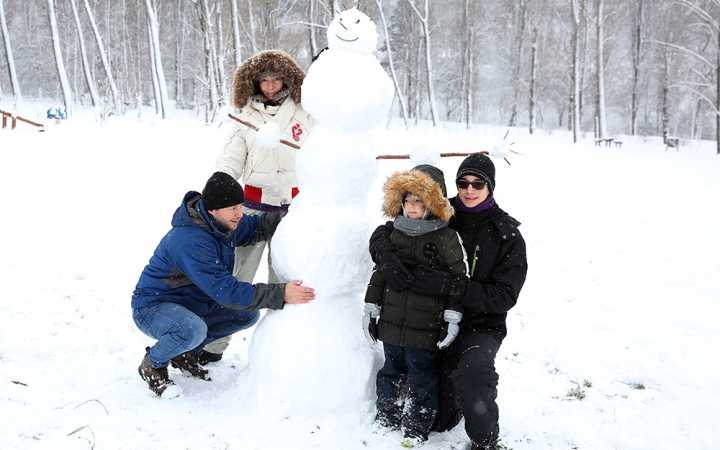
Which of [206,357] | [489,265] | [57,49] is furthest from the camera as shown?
[57,49]

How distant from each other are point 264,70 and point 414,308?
73.5 inches

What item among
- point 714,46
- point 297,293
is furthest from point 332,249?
point 714,46

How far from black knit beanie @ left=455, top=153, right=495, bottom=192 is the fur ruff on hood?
0.69ft

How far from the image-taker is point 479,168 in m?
2.50

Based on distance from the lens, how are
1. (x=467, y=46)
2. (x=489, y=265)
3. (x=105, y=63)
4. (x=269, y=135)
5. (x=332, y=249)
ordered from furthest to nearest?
1. (x=467, y=46)
2. (x=105, y=63)
3. (x=269, y=135)
4. (x=332, y=249)
5. (x=489, y=265)

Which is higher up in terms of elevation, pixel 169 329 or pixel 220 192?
pixel 220 192

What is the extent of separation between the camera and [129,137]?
1102cm

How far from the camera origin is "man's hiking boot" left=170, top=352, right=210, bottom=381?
295cm

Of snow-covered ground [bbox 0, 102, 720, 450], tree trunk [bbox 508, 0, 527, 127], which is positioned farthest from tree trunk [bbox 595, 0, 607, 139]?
snow-covered ground [bbox 0, 102, 720, 450]

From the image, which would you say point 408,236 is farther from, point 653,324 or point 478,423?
point 653,324

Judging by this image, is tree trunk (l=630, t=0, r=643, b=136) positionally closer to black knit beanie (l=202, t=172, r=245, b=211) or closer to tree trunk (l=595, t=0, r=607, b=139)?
tree trunk (l=595, t=0, r=607, b=139)

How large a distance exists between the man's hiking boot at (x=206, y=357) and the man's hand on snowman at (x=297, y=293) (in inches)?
36.7

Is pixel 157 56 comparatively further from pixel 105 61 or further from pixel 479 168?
pixel 479 168

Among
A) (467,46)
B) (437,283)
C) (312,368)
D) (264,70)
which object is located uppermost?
(467,46)
